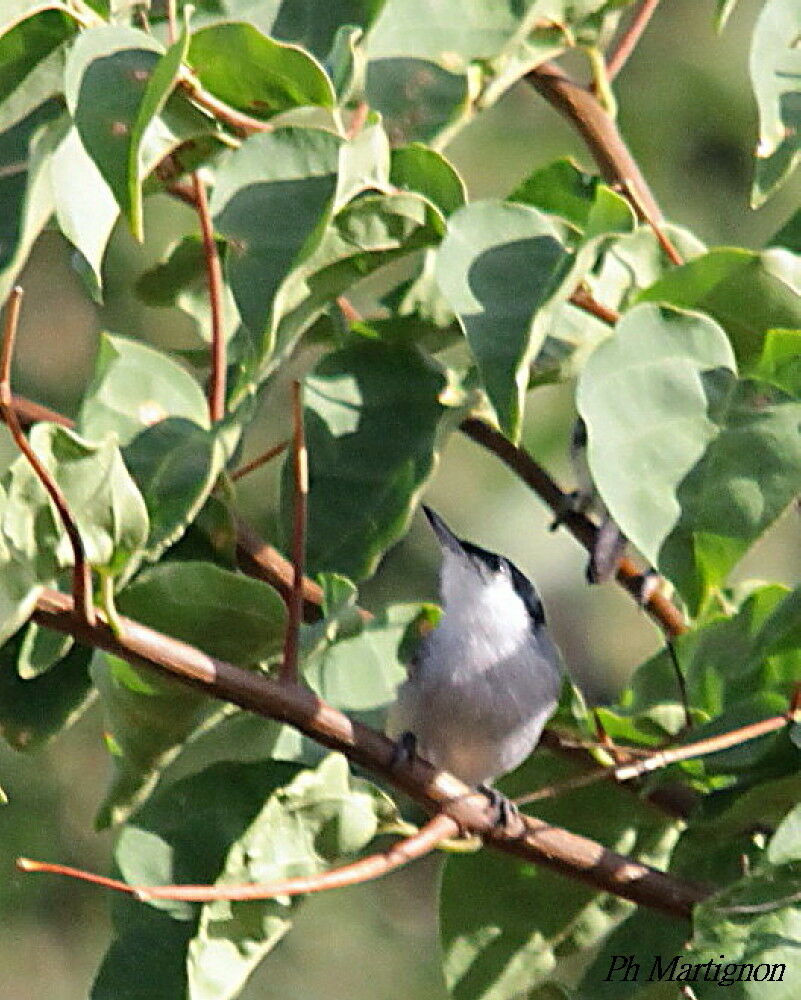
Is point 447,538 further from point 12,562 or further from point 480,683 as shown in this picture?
point 12,562

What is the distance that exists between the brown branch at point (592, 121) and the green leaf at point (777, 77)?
291 mm

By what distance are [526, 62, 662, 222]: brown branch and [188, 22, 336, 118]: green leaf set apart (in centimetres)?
58

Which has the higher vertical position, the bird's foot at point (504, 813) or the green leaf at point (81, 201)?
the green leaf at point (81, 201)

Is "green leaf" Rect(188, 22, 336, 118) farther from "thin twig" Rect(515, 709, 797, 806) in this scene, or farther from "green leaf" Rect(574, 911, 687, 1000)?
"green leaf" Rect(574, 911, 687, 1000)

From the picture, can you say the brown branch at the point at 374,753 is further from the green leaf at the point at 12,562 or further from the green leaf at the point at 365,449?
the green leaf at the point at 365,449

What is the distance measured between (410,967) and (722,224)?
94.3 inches

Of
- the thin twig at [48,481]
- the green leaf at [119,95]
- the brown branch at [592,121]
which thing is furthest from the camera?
the brown branch at [592,121]

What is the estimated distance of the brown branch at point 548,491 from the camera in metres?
1.96

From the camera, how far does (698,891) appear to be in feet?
5.08

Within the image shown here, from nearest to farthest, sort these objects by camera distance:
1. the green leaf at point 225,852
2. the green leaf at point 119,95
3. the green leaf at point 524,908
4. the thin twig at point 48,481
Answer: the thin twig at point 48,481 → the green leaf at point 119,95 → the green leaf at point 225,852 → the green leaf at point 524,908

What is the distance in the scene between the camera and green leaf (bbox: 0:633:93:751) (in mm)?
1712

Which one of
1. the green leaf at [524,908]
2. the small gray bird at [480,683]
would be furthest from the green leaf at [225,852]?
the small gray bird at [480,683]

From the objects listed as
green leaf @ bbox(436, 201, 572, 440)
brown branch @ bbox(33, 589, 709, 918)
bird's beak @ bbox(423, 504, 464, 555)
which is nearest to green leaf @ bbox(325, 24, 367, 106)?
green leaf @ bbox(436, 201, 572, 440)

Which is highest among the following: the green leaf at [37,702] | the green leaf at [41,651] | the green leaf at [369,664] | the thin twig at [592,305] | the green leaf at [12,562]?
the green leaf at [12,562]
